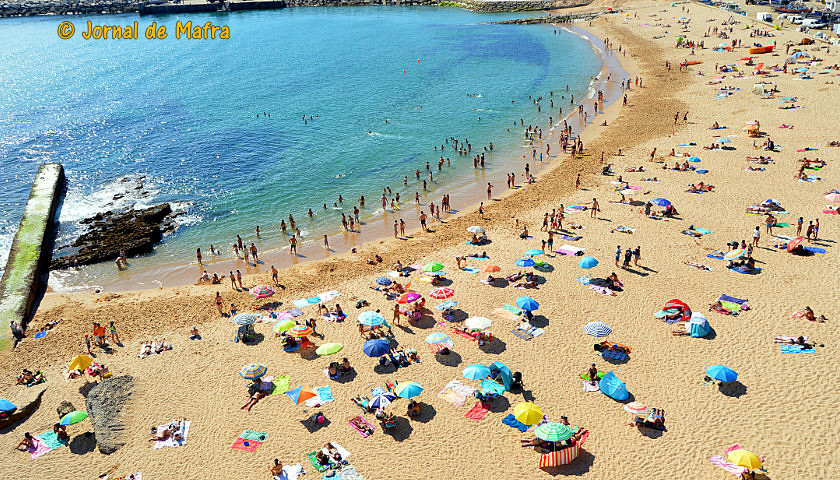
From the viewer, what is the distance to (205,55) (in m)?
96.1

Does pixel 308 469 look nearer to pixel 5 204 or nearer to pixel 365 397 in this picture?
pixel 365 397

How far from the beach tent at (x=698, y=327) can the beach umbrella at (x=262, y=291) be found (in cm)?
2039

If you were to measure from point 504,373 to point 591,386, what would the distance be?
334 centimetres

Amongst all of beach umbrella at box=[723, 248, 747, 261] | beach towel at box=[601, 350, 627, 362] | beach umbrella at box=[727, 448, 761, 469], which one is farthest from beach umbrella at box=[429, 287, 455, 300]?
beach umbrella at box=[723, 248, 747, 261]

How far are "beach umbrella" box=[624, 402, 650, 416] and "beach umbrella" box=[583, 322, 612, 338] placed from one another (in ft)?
13.0

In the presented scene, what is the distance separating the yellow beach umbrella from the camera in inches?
624

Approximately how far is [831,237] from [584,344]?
1678 centimetres

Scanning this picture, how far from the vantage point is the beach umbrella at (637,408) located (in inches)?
737

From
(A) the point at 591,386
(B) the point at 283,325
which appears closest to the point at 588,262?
(A) the point at 591,386

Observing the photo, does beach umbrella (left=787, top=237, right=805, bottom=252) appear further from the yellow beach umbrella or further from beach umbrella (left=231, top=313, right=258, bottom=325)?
beach umbrella (left=231, top=313, right=258, bottom=325)

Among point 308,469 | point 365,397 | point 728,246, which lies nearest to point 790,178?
point 728,246

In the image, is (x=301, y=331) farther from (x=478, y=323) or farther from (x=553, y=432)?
(x=553, y=432)

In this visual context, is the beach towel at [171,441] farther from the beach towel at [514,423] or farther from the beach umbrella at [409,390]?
the beach towel at [514,423]

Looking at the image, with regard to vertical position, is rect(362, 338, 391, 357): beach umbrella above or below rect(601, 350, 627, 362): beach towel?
above
